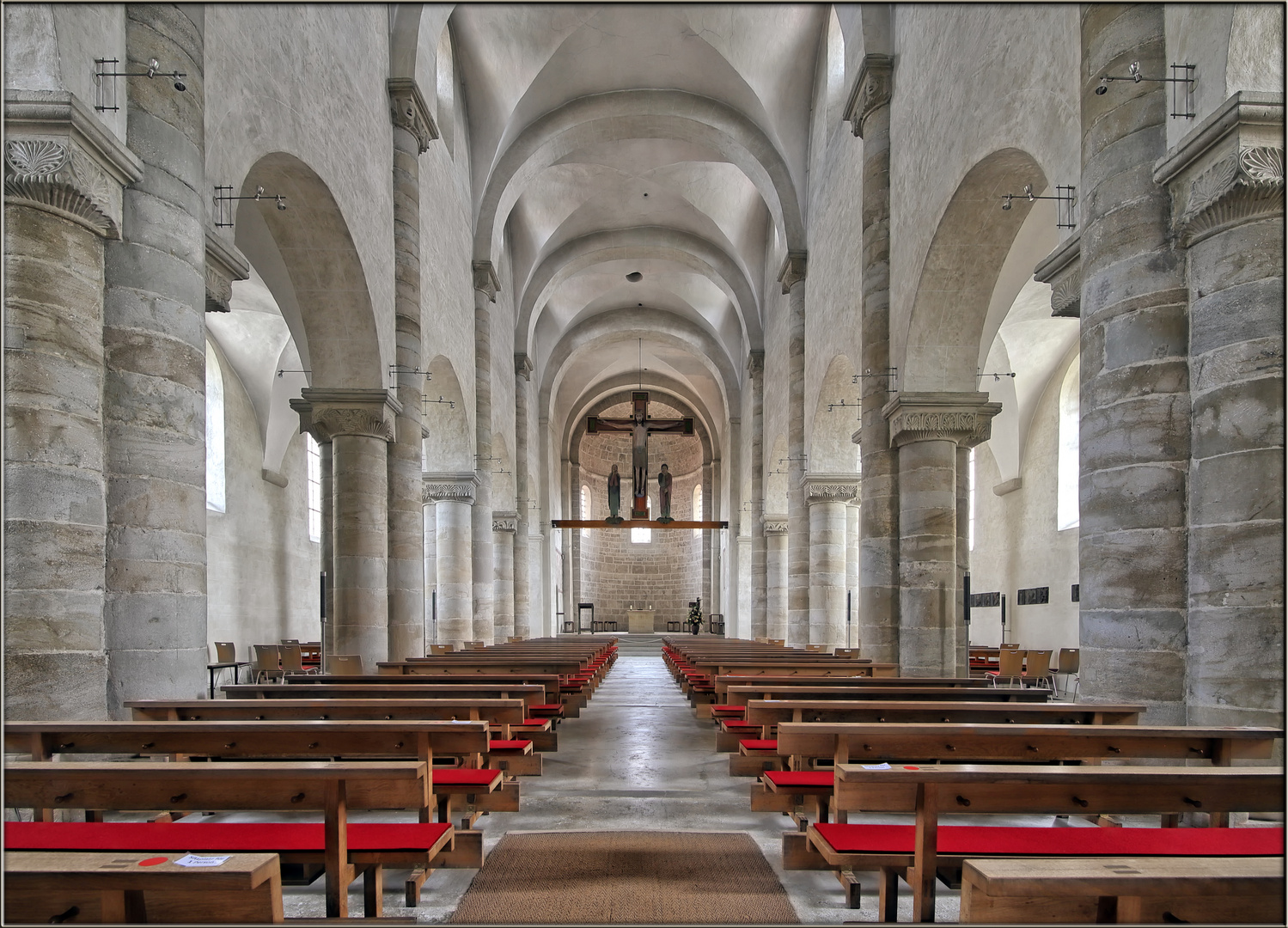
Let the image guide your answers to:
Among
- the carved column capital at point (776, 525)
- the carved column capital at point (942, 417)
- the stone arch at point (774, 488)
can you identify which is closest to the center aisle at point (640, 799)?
the carved column capital at point (942, 417)

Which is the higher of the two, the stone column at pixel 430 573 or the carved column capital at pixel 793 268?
the carved column capital at pixel 793 268

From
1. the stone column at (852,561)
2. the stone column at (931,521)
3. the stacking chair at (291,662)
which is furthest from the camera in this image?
the stone column at (852,561)

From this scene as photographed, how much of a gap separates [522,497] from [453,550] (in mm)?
7838

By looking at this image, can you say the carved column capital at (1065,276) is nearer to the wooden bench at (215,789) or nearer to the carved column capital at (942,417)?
the carved column capital at (942,417)

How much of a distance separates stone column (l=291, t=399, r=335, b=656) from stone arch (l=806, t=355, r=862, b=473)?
887cm

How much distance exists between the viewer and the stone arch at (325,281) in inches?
421

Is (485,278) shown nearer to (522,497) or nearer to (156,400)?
(522,497)

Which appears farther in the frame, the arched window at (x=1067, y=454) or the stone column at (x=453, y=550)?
the arched window at (x=1067, y=454)

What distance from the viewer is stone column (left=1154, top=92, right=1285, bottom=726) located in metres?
4.96

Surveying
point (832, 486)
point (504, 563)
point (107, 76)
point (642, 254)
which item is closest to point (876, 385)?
point (832, 486)

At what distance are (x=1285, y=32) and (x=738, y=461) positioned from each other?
88.8 ft

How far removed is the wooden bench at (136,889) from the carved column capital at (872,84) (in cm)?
1288

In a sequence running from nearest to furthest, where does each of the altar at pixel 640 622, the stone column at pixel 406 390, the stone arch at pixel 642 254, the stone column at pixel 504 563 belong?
the stone column at pixel 406 390
the stone column at pixel 504 563
the stone arch at pixel 642 254
the altar at pixel 640 622

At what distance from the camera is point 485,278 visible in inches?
747
